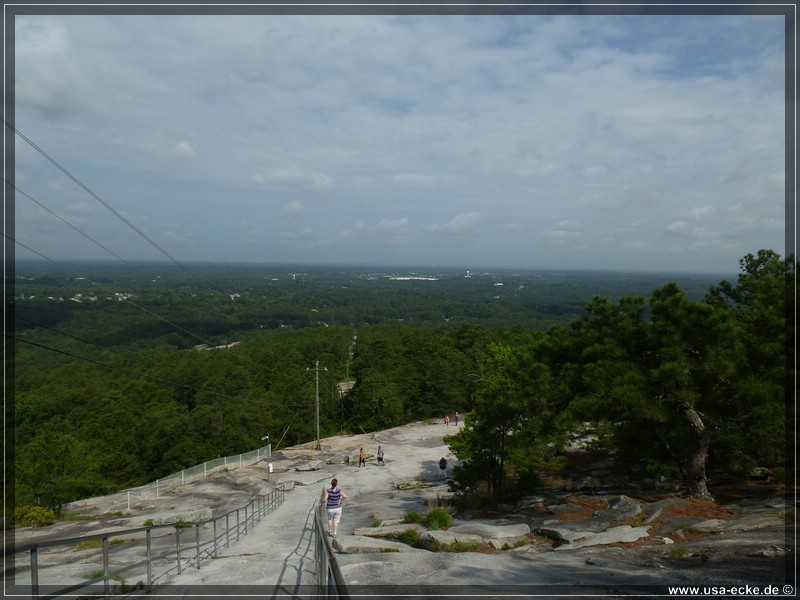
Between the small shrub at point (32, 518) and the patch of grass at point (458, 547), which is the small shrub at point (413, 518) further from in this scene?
the small shrub at point (32, 518)

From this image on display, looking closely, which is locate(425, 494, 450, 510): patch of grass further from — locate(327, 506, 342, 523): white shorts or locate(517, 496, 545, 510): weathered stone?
locate(327, 506, 342, 523): white shorts

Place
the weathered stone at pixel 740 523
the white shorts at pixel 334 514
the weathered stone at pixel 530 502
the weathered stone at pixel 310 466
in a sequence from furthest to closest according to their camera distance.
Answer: the weathered stone at pixel 310 466, the weathered stone at pixel 530 502, the white shorts at pixel 334 514, the weathered stone at pixel 740 523

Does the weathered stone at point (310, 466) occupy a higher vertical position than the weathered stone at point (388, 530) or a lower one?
lower

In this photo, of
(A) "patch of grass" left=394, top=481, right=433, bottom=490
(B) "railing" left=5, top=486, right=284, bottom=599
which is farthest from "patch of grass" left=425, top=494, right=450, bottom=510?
(B) "railing" left=5, top=486, right=284, bottom=599

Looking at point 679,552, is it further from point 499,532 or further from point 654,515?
point 499,532

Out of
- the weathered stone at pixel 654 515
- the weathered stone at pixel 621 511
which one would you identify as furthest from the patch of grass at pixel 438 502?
the weathered stone at pixel 654 515

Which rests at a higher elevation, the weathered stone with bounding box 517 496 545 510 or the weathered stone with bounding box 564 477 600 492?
the weathered stone with bounding box 517 496 545 510

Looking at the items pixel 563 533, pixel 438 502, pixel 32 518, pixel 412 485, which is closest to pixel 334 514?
pixel 563 533
